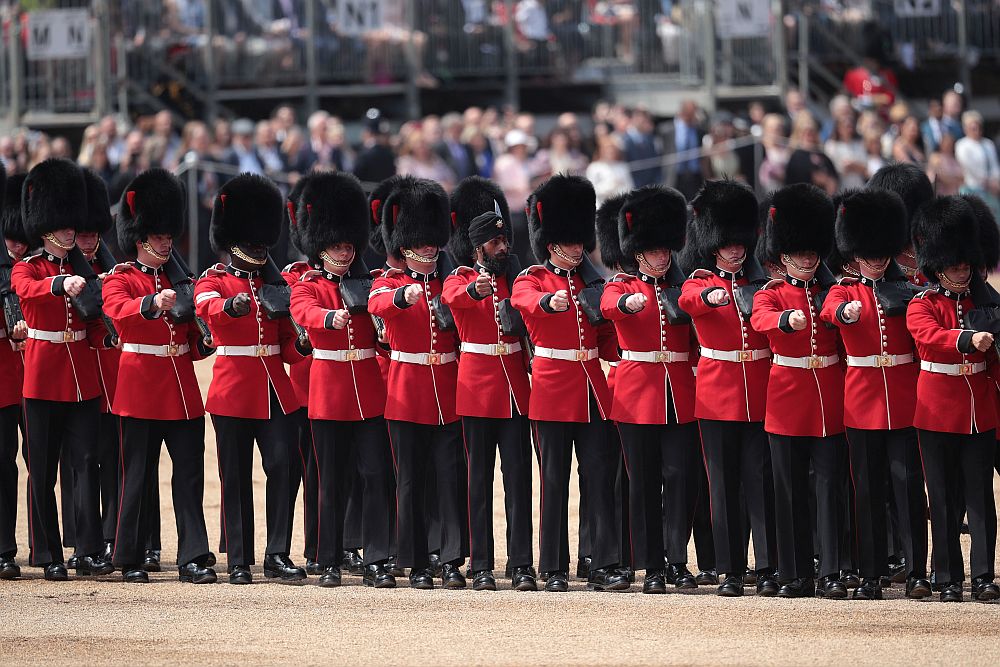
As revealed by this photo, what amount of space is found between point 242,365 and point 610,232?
5.64ft

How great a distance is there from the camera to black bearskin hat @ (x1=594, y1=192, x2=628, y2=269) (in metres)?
8.58

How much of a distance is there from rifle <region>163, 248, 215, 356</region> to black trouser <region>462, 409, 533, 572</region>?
1.14m

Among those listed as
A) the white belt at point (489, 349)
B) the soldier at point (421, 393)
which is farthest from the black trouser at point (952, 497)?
the soldier at point (421, 393)

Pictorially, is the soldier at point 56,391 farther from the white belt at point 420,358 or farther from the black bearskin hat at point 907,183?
the black bearskin hat at point 907,183

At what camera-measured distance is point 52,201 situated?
27.3 ft

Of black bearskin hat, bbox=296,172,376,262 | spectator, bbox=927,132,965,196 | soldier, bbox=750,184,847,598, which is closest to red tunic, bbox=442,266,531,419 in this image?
black bearskin hat, bbox=296,172,376,262

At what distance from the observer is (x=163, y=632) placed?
6.77 metres

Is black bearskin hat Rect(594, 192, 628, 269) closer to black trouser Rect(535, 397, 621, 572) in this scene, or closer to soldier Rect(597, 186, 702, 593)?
soldier Rect(597, 186, 702, 593)

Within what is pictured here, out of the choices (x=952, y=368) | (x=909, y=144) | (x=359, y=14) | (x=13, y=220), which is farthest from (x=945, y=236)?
(x=359, y=14)

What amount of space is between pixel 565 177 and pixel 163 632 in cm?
256

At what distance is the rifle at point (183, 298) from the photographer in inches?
315

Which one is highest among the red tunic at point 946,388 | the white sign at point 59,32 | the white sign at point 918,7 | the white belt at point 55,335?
the white sign at point 918,7

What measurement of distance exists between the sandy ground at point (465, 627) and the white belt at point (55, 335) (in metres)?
1.03

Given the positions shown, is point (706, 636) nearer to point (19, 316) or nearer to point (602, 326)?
point (602, 326)
